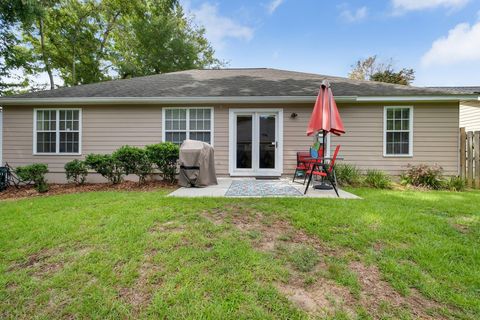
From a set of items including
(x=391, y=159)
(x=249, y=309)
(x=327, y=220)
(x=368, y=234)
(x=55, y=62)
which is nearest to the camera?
(x=249, y=309)

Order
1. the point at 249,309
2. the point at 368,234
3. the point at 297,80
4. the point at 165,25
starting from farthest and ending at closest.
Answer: the point at 165,25 < the point at 297,80 < the point at 368,234 < the point at 249,309

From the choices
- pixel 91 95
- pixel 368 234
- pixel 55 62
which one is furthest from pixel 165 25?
pixel 368 234

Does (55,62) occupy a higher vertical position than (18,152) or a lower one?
higher

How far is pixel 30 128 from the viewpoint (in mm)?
7781

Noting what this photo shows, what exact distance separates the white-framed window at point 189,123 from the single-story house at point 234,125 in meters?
0.03

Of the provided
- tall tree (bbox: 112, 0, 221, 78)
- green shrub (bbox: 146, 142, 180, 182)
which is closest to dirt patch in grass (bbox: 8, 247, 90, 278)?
green shrub (bbox: 146, 142, 180, 182)

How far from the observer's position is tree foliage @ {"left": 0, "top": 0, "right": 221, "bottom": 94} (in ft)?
45.9

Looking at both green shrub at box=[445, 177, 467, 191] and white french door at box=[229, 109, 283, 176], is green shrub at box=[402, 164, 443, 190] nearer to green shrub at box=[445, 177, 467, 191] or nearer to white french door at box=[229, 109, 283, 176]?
green shrub at box=[445, 177, 467, 191]

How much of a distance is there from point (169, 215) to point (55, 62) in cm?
1937

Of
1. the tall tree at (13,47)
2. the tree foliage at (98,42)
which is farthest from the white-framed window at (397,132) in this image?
the tall tree at (13,47)

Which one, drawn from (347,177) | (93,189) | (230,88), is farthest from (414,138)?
(93,189)

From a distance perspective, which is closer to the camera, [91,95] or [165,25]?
[91,95]

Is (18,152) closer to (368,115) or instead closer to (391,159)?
(368,115)

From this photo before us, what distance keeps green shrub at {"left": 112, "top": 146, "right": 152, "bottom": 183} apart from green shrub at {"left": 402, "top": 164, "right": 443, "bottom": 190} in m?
7.36
